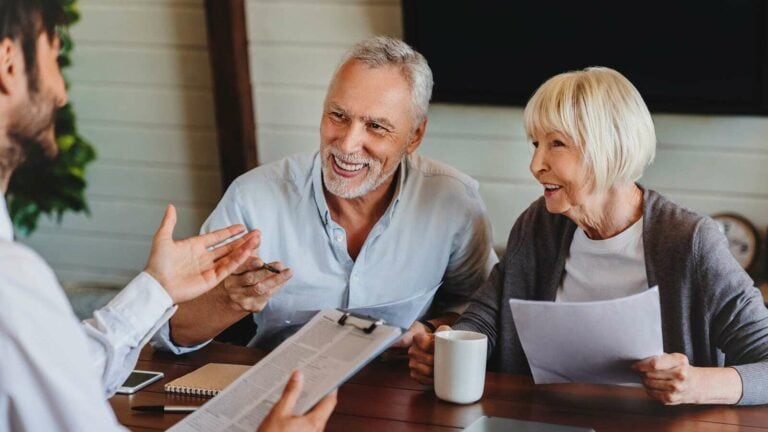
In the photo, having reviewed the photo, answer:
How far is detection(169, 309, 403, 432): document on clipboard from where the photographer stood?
5.09 feet

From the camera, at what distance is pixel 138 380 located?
183 cm

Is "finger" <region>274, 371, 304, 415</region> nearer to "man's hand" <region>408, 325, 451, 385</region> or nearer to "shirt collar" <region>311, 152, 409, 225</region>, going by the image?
"man's hand" <region>408, 325, 451, 385</region>

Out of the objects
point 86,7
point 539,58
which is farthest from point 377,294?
point 86,7

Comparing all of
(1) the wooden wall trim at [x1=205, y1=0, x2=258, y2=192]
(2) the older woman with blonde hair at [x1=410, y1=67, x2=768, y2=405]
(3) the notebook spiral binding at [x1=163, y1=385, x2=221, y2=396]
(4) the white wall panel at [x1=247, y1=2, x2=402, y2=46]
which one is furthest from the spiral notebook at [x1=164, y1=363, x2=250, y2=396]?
(1) the wooden wall trim at [x1=205, y1=0, x2=258, y2=192]

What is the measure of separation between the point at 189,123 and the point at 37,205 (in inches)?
28.7

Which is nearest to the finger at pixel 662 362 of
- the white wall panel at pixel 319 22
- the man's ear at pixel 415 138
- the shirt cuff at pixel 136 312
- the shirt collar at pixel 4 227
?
the shirt cuff at pixel 136 312

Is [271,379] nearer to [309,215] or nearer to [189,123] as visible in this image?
[309,215]

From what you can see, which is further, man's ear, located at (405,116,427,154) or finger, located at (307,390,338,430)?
man's ear, located at (405,116,427,154)

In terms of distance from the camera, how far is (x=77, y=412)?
116 cm

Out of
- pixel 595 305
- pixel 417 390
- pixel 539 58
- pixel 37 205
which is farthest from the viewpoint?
pixel 37 205

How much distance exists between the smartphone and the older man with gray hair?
43 centimetres

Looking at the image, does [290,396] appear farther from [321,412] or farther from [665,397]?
[665,397]

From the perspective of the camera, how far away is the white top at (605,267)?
1.97 m

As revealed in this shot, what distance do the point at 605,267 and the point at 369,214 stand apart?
1.90 feet
